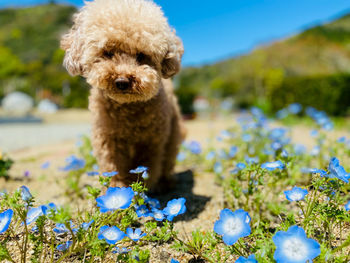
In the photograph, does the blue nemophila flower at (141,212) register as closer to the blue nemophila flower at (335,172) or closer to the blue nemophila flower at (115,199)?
the blue nemophila flower at (115,199)

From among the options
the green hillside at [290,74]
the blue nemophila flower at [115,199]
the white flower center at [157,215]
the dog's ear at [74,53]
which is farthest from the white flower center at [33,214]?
the green hillside at [290,74]

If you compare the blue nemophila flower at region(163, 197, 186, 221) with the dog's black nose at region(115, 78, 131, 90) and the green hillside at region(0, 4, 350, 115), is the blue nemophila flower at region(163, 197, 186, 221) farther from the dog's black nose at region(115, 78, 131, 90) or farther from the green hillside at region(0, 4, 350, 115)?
the green hillside at region(0, 4, 350, 115)

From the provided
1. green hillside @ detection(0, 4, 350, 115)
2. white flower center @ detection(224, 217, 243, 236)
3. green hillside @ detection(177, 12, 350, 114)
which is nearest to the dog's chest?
green hillside @ detection(0, 4, 350, 115)

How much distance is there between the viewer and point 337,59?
3105 centimetres

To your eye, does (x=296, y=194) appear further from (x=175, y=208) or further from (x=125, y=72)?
(x=125, y=72)

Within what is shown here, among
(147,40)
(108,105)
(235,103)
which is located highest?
(147,40)

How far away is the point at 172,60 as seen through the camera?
2621 mm

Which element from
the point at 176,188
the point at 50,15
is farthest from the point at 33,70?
the point at 50,15

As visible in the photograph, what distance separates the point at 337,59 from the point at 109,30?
34.8 m

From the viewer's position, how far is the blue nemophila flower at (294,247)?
1238 millimetres

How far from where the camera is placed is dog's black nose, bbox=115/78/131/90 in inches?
88.9

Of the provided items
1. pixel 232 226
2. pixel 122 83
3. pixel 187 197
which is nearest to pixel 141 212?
pixel 232 226

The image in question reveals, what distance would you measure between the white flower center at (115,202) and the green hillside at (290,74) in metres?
11.1

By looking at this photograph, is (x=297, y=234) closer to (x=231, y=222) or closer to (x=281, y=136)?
(x=231, y=222)
